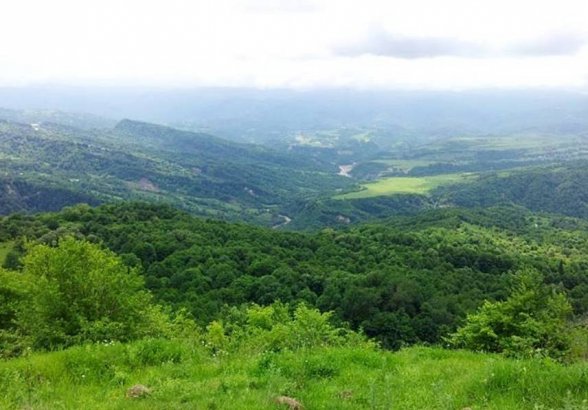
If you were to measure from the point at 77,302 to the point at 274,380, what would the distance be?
9.45 meters

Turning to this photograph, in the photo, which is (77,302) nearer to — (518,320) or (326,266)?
(518,320)

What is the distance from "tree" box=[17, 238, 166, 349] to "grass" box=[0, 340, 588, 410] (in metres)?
2.83

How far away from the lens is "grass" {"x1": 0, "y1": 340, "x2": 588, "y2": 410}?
30.8ft

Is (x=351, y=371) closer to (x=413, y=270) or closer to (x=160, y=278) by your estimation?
(x=160, y=278)

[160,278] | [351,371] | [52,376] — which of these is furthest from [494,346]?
[160,278]

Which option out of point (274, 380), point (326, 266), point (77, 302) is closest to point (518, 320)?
point (274, 380)

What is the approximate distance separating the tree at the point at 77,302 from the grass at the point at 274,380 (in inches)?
111

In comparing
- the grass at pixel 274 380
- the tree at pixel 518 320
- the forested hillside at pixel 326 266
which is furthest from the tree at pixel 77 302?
the forested hillside at pixel 326 266

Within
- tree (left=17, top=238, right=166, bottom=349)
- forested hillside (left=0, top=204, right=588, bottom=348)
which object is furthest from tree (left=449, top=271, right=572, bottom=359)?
forested hillside (left=0, top=204, right=588, bottom=348)

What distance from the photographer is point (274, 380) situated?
10484 mm

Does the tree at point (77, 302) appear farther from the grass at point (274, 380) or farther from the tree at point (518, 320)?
the tree at point (518, 320)

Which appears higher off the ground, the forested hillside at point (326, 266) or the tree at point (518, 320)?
the tree at point (518, 320)

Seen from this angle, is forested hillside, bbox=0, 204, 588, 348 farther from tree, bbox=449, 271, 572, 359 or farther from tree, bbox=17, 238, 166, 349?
tree, bbox=17, 238, 166, 349

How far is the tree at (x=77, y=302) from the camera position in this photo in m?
14.9
